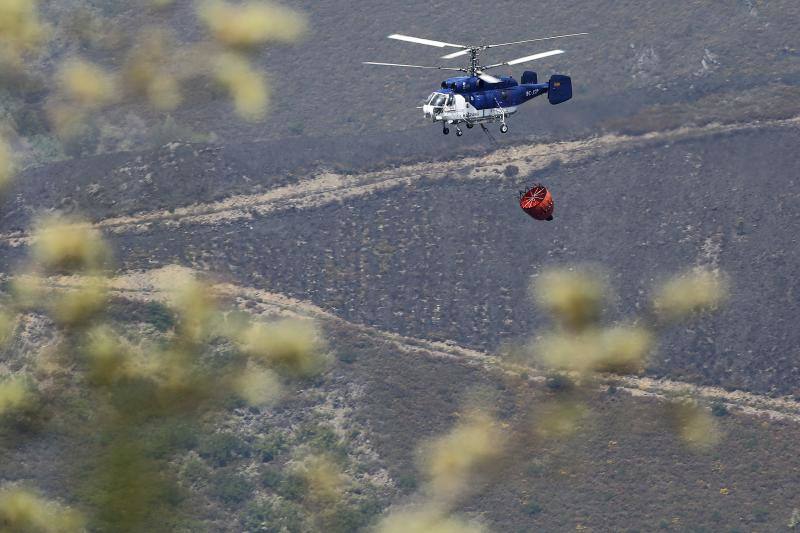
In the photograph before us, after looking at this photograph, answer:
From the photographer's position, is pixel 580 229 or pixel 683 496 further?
pixel 580 229

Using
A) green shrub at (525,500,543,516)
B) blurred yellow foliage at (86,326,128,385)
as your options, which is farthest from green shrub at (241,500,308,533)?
green shrub at (525,500,543,516)

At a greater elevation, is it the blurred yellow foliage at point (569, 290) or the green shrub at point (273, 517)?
the blurred yellow foliage at point (569, 290)

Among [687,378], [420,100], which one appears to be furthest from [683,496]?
[420,100]

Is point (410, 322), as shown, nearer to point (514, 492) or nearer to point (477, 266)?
point (477, 266)

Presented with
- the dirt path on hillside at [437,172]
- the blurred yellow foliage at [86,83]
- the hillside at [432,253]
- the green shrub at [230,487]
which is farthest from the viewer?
Answer: the blurred yellow foliage at [86,83]

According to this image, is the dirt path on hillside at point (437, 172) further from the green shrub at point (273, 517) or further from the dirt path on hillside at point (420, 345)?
the green shrub at point (273, 517)

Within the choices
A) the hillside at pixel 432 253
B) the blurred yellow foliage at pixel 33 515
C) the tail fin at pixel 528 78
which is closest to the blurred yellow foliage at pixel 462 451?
the hillside at pixel 432 253

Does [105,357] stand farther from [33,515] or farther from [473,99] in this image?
[473,99]
